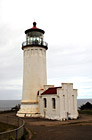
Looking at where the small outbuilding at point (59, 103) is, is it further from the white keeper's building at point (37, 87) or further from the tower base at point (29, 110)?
the tower base at point (29, 110)

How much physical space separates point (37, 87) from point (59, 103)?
17.2 feet

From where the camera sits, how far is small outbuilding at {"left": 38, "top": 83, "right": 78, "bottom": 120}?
2231 centimetres

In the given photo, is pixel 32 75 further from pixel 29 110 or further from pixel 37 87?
pixel 29 110

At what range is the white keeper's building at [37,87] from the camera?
76.5ft

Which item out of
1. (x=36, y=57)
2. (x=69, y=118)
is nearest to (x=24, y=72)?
(x=36, y=57)

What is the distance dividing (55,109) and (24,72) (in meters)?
7.75

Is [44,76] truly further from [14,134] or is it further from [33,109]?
[14,134]

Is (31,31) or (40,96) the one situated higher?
(31,31)

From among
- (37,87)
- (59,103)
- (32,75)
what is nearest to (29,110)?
(37,87)

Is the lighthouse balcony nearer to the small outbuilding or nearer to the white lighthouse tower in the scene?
the white lighthouse tower

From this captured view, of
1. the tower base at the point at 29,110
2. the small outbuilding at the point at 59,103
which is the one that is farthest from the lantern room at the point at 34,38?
the tower base at the point at 29,110

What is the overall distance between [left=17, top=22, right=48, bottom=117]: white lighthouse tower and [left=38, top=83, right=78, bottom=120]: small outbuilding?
202 centimetres

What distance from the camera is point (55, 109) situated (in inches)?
887

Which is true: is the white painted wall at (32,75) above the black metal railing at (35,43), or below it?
below
